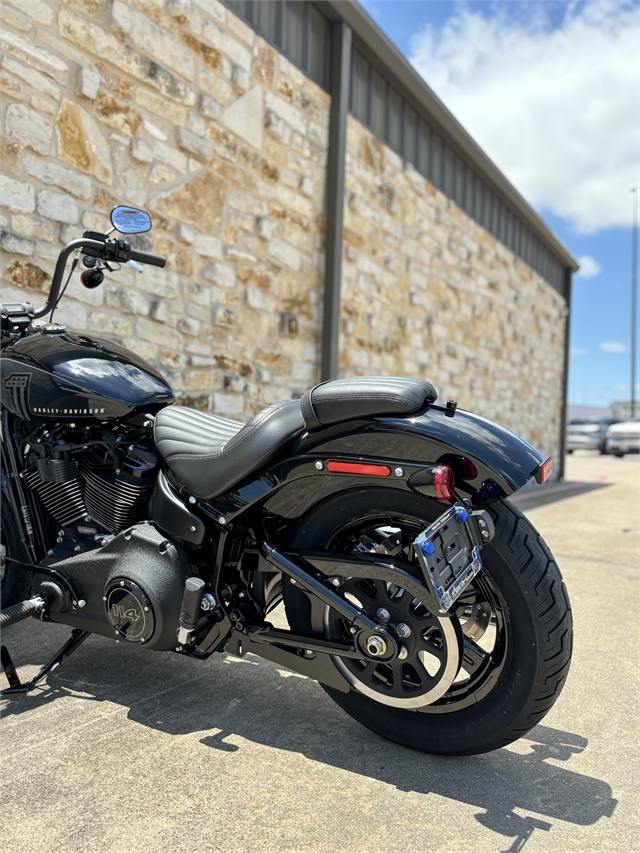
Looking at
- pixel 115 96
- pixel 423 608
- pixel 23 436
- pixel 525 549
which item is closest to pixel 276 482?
pixel 423 608

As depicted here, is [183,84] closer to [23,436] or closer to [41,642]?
[23,436]

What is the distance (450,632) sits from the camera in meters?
1.92

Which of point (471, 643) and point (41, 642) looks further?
point (41, 642)

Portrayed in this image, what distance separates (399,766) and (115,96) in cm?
420

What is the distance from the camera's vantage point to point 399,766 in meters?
2.06

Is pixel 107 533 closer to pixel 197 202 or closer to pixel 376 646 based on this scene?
pixel 376 646

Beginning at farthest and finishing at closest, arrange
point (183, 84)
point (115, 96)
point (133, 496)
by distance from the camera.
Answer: point (183, 84) < point (115, 96) < point (133, 496)

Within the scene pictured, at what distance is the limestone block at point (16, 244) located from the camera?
3.79 metres

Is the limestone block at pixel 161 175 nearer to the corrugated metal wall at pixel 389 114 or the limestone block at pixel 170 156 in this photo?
the limestone block at pixel 170 156

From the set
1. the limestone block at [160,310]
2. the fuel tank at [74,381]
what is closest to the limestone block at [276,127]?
the limestone block at [160,310]

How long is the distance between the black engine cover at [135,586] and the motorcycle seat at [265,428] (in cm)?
26

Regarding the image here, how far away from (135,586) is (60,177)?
9.33 ft

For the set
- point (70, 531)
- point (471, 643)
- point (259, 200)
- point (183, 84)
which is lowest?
point (471, 643)

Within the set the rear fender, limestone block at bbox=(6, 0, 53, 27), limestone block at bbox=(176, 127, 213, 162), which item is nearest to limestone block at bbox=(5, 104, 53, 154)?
limestone block at bbox=(6, 0, 53, 27)
